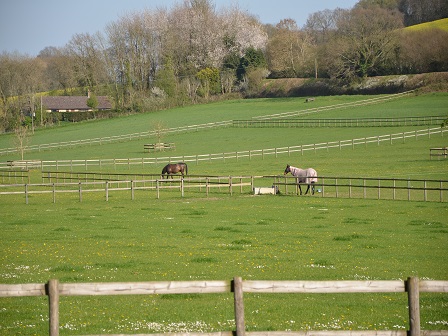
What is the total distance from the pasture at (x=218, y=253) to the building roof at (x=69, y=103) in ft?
256

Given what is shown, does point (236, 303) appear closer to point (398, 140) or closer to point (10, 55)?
point (398, 140)

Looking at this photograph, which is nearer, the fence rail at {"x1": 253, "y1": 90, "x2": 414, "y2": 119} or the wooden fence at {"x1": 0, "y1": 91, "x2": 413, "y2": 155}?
the wooden fence at {"x1": 0, "y1": 91, "x2": 413, "y2": 155}

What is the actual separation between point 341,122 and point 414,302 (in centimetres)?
7095

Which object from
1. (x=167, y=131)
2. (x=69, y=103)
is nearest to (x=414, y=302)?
(x=167, y=131)

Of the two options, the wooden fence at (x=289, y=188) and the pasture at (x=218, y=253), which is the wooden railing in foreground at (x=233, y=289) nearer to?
the pasture at (x=218, y=253)

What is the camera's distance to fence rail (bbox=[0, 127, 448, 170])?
194 feet

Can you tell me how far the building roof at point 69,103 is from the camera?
380ft

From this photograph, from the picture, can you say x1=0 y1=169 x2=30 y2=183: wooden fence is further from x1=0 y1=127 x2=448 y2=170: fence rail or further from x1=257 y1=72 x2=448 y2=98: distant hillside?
x1=257 y1=72 x2=448 y2=98: distant hillside

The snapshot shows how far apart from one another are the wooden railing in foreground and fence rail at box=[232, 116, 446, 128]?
62.3 metres

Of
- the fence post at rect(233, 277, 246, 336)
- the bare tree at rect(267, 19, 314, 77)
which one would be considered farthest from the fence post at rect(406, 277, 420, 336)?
the bare tree at rect(267, 19, 314, 77)

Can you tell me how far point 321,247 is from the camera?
18.1 m

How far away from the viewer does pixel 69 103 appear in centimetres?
11750

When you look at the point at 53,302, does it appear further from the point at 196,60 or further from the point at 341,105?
the point at 196,60

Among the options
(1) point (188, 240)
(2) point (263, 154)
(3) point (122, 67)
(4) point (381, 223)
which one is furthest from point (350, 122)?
(1) point (188, 240)
